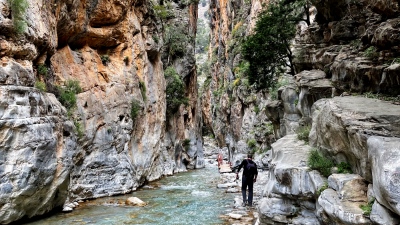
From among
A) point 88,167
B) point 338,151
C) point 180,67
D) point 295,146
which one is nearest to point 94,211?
point 88,167

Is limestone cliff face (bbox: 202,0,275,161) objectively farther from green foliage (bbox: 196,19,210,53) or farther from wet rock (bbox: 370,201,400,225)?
green foliage (bbox: 196,19,210,53)

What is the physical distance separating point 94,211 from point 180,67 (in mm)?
23807

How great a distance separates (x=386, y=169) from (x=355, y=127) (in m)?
1.91

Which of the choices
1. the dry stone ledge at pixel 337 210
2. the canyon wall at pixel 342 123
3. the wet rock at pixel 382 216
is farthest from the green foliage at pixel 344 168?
the wet rock at pixel 382 216

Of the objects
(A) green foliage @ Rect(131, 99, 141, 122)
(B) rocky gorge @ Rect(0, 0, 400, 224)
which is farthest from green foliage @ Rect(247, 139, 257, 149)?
(A) green foliage @ Rect(131, 99, 141, 122)

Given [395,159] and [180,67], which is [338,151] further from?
[180,67]

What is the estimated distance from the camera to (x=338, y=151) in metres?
7.80

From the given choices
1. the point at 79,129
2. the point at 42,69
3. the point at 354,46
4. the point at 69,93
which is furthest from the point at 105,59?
the point at 354,46

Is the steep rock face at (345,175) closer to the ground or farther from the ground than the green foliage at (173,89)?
closer to the ground

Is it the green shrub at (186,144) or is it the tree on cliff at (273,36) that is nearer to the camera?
the tree on cliff at (273,36)

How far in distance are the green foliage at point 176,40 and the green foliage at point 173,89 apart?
2.33 metres

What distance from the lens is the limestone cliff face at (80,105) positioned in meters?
9.57

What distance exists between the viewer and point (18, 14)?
10641 mm

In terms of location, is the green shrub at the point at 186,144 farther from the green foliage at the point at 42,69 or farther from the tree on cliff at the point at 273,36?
the green foliage at the point at 42,69
